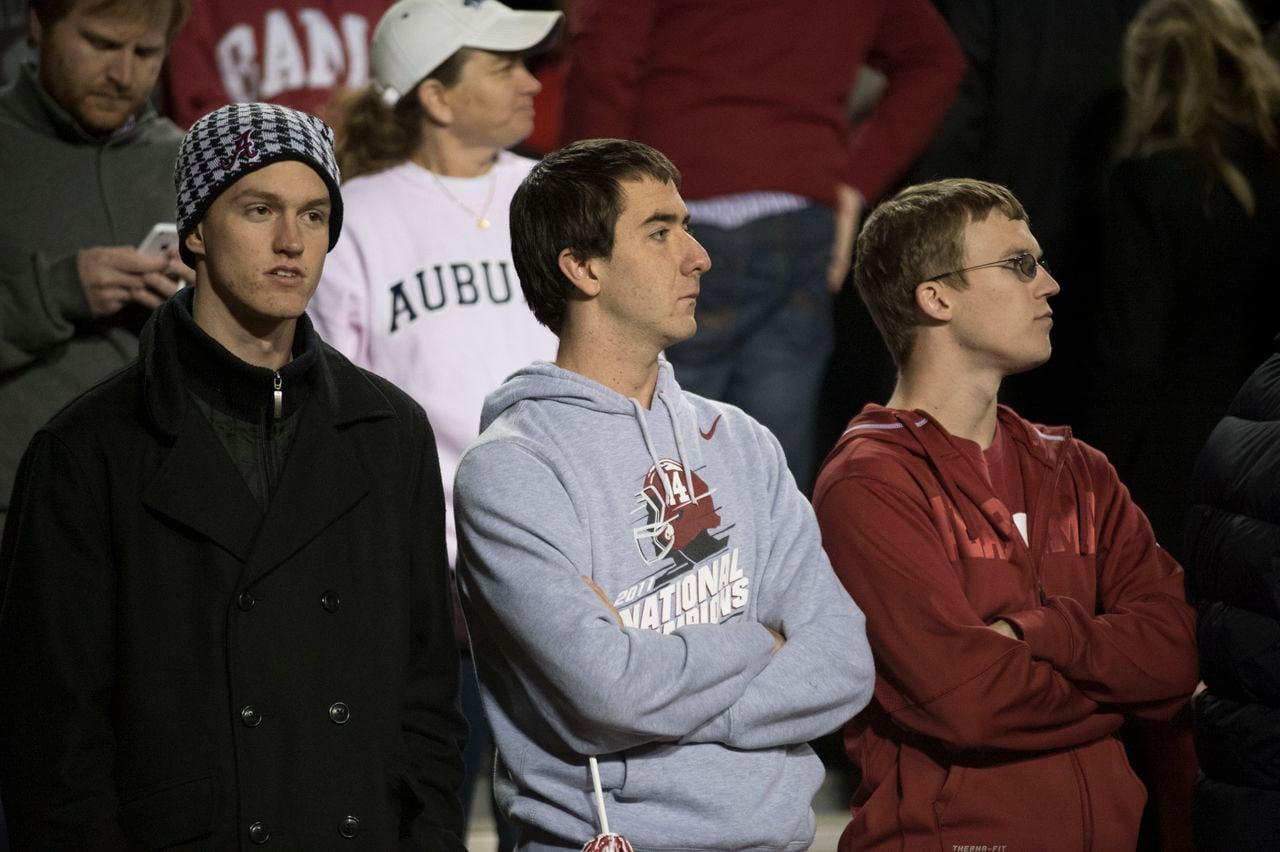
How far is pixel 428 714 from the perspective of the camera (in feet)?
9.21

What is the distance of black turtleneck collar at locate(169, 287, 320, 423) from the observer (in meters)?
2.68

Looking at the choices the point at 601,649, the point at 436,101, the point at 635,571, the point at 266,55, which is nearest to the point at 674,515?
the point at 635,571

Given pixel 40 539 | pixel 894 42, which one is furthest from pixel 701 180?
pixel 40 539

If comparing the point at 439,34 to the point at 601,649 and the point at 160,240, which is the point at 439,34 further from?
the point at 601,649

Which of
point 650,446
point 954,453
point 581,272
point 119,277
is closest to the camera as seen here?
point 650,446

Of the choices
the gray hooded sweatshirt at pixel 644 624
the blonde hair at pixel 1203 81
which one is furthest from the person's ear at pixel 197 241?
the blonde hair at pixel 1203 81

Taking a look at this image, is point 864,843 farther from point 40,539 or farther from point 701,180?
point 701,180

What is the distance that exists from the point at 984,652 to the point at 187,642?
50.2 inches

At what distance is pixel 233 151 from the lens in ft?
9.05

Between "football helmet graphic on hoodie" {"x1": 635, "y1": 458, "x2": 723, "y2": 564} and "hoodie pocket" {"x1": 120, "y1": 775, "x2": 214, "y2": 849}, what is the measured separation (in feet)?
2.50

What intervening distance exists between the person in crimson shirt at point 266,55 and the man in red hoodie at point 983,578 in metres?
1.87

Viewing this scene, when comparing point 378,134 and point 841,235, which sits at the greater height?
point 378,134

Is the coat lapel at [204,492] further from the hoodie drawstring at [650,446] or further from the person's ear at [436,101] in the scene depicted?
the person's ear at [436,101]

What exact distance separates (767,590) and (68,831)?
1.13m
